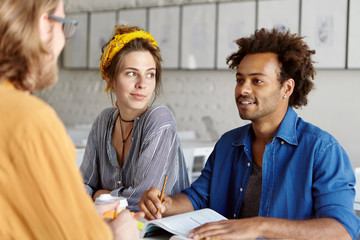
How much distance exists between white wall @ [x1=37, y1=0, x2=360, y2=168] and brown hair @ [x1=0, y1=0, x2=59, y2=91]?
11.4ft

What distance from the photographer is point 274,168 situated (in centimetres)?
162

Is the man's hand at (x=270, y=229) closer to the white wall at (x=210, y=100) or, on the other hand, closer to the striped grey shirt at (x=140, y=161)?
the striped grey shirt at (x=140, y=161)

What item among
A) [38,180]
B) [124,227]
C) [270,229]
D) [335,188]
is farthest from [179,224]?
[38,180]

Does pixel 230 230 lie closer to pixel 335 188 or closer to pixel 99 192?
pixel 335 188

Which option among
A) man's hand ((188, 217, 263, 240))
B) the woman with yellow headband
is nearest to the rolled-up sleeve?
man's hand ((188, 217, 263, 240))

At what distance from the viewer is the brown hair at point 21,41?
2.73 ft

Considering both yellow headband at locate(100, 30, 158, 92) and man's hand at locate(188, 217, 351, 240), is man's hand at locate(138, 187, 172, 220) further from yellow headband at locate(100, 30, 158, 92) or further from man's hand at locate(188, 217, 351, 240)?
yellow headband at locate(100, 30, 158, 92)

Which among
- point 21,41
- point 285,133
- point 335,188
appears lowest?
point 335,188

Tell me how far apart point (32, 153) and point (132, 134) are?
4.09 feet

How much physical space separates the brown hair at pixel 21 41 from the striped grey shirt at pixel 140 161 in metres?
1.00

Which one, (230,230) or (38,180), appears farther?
(230,230)

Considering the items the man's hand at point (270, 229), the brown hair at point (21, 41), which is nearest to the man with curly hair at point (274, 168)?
the man's hand at point (270, 229)

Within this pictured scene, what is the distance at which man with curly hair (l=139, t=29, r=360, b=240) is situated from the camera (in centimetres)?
141

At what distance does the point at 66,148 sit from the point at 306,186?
38.7 inches
